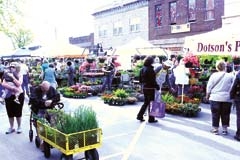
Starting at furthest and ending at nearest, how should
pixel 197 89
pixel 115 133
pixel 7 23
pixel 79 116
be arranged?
pixel 7 23
pixel 197 89
pixel 115 133
pixel 79 116

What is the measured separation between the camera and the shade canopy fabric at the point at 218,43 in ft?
25.7

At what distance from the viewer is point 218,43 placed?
8.19 metres

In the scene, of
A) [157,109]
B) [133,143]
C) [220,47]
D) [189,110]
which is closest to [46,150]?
[133,143]

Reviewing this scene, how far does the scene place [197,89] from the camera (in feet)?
44.1

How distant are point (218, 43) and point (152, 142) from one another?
288 centimetres

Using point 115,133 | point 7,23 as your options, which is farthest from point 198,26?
point 115,133

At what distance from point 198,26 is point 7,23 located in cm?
1427

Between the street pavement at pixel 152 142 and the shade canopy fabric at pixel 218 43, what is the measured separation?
195cm

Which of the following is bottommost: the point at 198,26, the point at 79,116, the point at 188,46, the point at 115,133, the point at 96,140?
the point at 115,133

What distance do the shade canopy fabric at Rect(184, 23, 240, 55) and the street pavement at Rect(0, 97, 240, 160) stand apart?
1.95 meters

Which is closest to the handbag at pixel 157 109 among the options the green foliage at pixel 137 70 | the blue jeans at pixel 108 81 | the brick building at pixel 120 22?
the blue jeans at pixel 108 81

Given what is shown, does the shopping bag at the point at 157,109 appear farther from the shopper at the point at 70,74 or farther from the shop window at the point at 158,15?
the shop window at the point at 158,15

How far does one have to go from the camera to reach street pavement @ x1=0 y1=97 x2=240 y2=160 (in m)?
6.54

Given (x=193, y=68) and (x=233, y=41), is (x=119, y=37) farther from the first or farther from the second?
(x=233, y=41)
